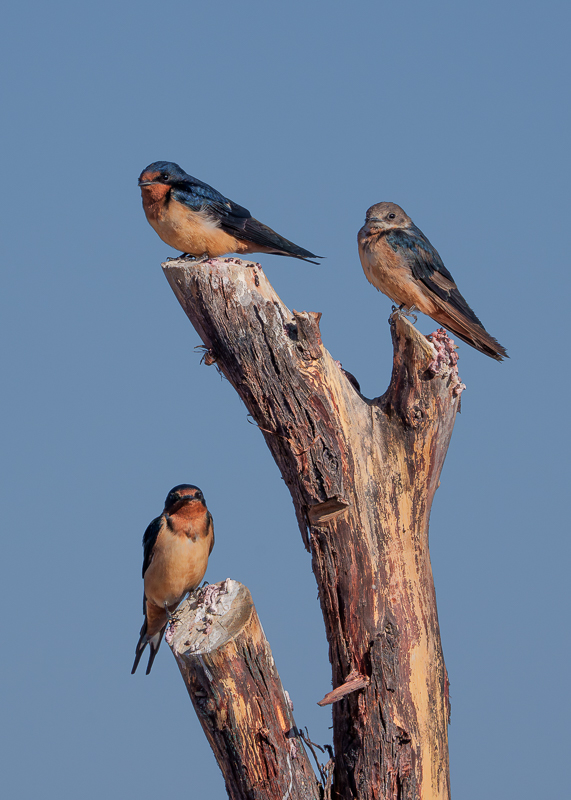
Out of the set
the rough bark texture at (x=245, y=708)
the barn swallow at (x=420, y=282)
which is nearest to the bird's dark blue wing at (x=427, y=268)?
the barn swallow at (x=420, y=282)

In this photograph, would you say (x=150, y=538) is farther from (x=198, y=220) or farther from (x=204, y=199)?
(x=204, y=199)

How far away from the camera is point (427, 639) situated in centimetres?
621

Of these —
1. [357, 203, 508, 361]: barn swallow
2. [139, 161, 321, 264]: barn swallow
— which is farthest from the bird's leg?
[357, 203, 508, 361]: barn swallow

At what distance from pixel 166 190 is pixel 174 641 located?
425 cm

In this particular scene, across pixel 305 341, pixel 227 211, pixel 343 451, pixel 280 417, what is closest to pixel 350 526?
pixel 343 451

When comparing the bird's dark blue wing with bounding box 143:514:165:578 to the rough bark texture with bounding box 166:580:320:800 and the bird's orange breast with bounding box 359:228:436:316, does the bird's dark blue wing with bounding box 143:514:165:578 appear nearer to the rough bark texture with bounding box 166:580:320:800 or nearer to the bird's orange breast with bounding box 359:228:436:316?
the rough bark texture with bounding box 166:580:320:800

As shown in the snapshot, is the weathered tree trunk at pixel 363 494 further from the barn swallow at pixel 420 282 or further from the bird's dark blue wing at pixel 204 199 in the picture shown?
the bird's dark blue wing at pixel 204 199

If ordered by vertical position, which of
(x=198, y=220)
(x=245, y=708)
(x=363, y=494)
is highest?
(x=198, y=220)

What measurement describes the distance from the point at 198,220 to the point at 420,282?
2120 mm

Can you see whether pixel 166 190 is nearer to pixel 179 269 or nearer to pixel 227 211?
pixel 227 211

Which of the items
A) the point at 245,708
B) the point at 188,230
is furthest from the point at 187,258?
the point at 245,708

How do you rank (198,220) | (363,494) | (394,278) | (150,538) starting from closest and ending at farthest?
1. (363,494)
2. (394,278)
3. (198,220)
4. (150,538)

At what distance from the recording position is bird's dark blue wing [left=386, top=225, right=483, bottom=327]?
763 cm

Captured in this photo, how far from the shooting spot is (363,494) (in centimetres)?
627
